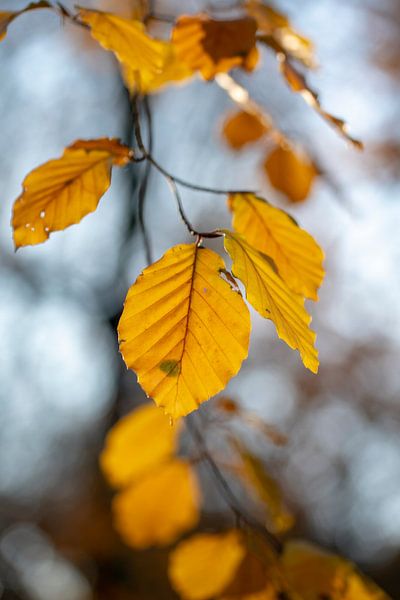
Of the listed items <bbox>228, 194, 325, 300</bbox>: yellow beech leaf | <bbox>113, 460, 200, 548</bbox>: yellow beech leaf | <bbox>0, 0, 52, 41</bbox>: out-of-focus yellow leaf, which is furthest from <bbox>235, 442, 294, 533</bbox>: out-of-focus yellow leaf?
<bbox>0, 0, 52, 41</bbox>: out-of-focus yellow leaf

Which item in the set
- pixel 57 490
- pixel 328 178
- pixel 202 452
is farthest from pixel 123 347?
pixel 57 490

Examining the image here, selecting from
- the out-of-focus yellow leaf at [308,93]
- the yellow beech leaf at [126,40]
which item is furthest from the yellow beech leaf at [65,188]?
the out-of-focus yellow leaf at [308,93]

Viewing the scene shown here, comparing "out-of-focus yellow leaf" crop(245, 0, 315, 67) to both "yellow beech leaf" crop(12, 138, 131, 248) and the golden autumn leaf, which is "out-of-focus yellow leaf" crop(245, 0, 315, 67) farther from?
"yellow beech leaf" crop(12, 138, 131, 248)

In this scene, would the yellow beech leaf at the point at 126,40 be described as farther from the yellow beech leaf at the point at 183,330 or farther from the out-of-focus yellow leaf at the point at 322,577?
the out-of-focus yellow leaf at the point at 322,577

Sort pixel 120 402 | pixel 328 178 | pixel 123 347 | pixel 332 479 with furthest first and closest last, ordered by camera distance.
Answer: pixel 332 479, pixel 120 402, pixel 328 178, pixel 123 347

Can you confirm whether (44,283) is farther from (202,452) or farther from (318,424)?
(318,424)

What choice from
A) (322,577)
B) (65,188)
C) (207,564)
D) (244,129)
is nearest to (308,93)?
(65,188)

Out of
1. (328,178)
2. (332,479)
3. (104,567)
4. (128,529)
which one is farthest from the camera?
(332,479)
